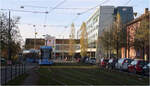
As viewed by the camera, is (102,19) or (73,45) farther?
(73,45)

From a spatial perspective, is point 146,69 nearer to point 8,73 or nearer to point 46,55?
point 8,73

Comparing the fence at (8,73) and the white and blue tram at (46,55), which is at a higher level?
the white and blue tram at (46,55)

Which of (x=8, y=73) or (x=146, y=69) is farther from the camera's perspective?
(x=146, y=69)

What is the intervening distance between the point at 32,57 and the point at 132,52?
1047 inches

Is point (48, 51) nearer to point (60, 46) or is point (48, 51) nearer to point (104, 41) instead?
point (104, 41)

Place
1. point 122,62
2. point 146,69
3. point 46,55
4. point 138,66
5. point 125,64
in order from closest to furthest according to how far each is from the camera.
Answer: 1. point 146,69
2. point 138,66
3. point 125,64
4. point 122,62
5. point 46,55

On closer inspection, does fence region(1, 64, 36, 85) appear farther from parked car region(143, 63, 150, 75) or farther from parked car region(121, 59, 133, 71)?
parked car region(121, 59, 133, 71)

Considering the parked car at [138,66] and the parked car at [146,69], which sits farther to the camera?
the parked car at [138,66]

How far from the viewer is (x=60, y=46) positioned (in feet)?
452

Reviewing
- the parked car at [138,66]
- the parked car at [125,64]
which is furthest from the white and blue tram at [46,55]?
the parked car at [138,66]

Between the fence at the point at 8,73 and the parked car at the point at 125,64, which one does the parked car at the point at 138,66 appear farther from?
the fence at the point at 8,73

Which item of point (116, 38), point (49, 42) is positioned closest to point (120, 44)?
point (116, 38)

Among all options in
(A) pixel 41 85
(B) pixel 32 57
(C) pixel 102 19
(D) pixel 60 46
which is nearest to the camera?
(A) pixel 41 85

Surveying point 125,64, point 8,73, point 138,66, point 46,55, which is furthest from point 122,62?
point 8,73
